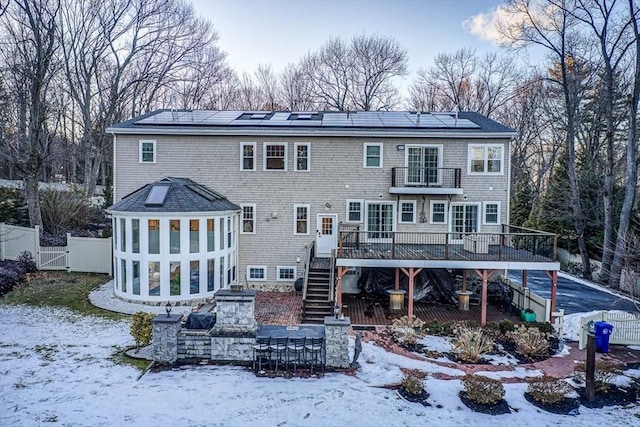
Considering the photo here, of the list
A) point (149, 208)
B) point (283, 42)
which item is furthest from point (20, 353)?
point (283, 42)

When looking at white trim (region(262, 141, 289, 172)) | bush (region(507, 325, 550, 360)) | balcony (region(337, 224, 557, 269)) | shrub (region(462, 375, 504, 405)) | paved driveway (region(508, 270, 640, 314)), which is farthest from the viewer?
white trim (region(262, 141, 289, 172))

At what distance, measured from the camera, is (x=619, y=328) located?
436 inches

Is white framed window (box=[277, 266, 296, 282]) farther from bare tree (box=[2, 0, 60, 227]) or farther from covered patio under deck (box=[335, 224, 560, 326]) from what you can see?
bare tree (box=[2, 0, 60, 227])

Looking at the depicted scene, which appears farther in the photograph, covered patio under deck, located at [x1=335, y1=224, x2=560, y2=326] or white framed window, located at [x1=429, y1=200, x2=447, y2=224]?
white framed window, located at [x1=429, y1=200, x2=447, y2=224]

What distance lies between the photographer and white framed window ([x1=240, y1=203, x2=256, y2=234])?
1622cm

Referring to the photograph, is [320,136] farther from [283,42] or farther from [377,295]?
[283,42]

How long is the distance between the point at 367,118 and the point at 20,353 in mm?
14978

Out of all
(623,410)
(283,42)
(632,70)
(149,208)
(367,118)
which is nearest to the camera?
(623,410)

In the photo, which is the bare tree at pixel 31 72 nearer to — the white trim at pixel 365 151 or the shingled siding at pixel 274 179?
the shingled siding at pixel 274 179

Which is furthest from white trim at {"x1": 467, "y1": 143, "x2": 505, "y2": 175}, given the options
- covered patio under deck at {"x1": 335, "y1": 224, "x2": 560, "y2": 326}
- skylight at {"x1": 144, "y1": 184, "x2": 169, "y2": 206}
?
skylight at {"x1": 144, "y1": 184, "x2": 169, "y2": 206}

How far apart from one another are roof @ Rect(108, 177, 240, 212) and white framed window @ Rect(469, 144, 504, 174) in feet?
32.1

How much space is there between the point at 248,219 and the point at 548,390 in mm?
11782

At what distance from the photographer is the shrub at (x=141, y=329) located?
32.1 ft

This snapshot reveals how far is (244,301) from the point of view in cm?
918
